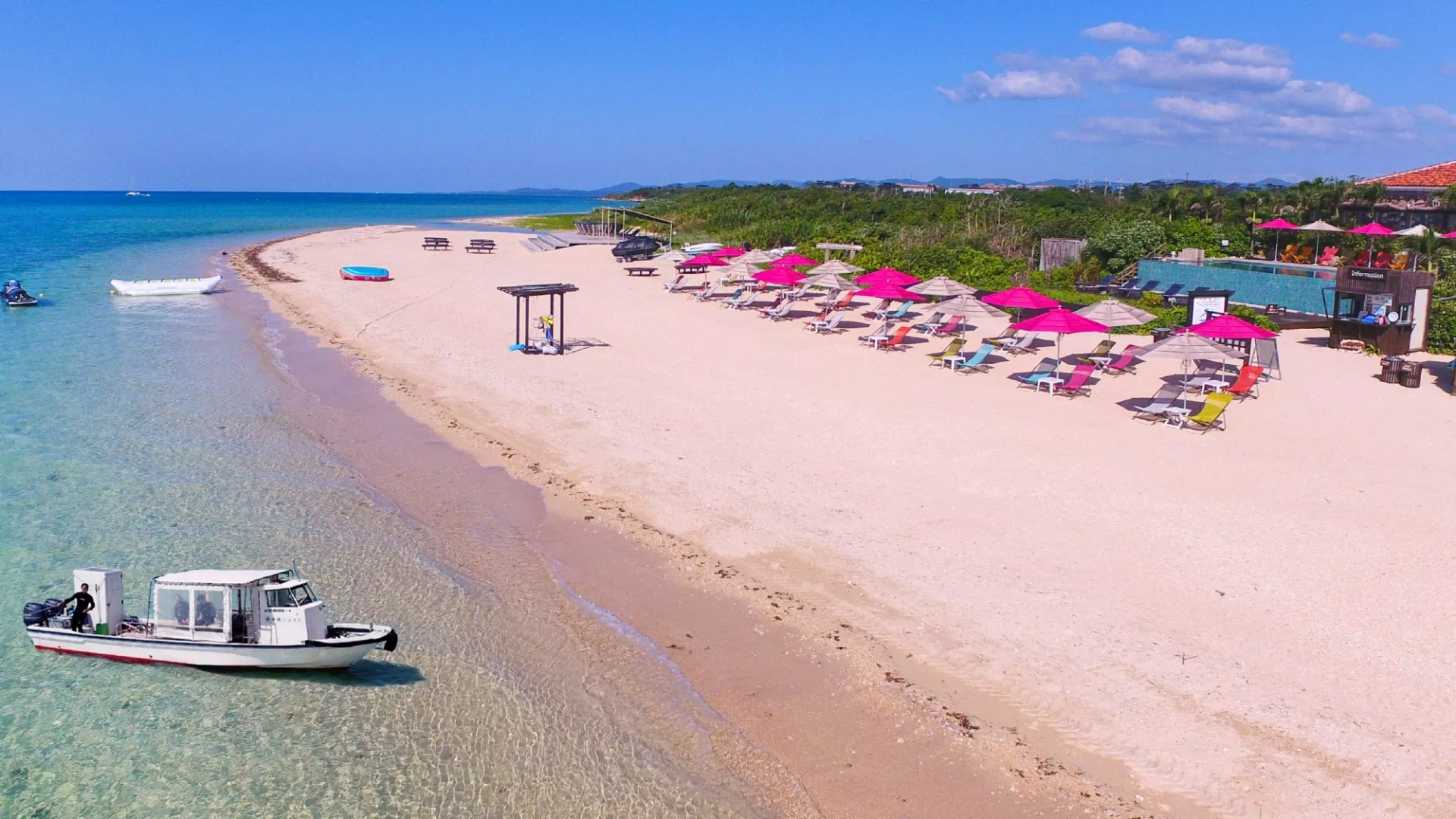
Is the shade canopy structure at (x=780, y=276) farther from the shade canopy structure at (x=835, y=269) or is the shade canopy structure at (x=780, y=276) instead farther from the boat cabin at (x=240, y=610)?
the boat cabin at (x=240, y=610)

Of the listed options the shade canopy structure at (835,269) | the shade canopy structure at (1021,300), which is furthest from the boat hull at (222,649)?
the shade canopy structure at (835,269)

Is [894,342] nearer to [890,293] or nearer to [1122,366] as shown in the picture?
[890,293]

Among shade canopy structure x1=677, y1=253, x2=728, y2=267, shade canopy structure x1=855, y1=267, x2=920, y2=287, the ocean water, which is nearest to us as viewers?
the ocean water

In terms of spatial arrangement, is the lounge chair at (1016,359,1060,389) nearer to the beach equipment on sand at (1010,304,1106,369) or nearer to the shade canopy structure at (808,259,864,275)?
the beach equipment on sand at (1010,304,1106,369)

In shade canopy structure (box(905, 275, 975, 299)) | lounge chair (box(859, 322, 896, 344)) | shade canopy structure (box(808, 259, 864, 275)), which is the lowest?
lounge chair (box(859, 322, 896, 344))

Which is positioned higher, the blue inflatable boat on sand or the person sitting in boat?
the blue inflatable boat on sand

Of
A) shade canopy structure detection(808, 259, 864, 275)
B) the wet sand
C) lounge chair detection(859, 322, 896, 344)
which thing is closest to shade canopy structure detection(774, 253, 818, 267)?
shade canopy structure detection(808, 259, 864, 275)
